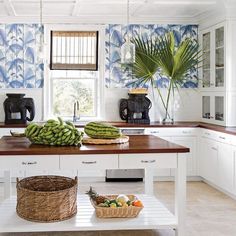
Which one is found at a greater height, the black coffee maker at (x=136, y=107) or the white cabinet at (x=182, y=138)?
the black coffee maker at (x=136, y=107)

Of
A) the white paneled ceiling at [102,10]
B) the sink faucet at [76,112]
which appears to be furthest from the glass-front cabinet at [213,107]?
the sink faucet at [76,112]

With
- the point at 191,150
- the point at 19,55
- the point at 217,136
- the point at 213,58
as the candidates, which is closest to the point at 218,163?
the point at 217,136

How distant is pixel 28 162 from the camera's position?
3506mm

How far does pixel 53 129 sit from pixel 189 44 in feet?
12.8

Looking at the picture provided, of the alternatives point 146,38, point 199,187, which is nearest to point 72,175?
point 199,187

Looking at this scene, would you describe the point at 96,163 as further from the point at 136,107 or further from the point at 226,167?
the point at 136,107

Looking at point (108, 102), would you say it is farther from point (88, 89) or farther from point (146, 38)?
point (146, 38)

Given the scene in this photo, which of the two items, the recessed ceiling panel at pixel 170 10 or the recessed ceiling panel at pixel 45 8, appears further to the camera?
the recessed ceiling panel at pixel 170 10

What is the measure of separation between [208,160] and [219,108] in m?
0.79

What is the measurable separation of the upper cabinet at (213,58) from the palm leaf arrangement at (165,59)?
0.16 meters

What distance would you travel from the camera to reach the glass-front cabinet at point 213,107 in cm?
646

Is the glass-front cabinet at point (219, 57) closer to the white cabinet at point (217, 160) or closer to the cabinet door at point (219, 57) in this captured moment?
the cabinet door at point (219, 57)

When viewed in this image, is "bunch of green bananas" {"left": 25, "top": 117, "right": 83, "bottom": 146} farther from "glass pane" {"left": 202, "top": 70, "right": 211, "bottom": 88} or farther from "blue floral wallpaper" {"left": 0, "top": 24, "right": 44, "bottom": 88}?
"glass pane" {"left": 202, "top": 70, "right": 211, "bottom": 88}

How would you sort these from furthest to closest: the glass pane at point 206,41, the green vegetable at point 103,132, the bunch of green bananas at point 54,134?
the glass pane at point 206,41, the green vegetable at point 103,132, the bunch of green bananas at point 54,134
